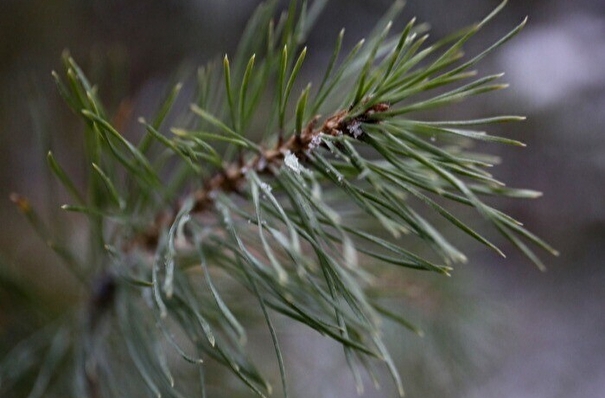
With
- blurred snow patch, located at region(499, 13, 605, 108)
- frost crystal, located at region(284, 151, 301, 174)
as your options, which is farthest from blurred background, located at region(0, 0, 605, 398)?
frost crystal, located at region(284, 151, 301, 174)

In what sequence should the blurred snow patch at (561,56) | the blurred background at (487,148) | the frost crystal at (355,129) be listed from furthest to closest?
the blurred snow patch at (561,56) → the blurred background at (487,148) → the frost crystal at (355,129)

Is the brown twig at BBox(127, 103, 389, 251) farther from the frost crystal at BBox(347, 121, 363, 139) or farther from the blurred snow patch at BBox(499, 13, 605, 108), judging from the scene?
the blurred snow patch at BBox(499, 13, 605, 108)

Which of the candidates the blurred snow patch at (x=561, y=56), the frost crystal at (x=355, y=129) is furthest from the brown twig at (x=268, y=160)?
the blurred snow patch at (x=561, y=56)

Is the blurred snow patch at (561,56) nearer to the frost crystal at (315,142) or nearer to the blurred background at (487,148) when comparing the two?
the blurred background at (487,148)

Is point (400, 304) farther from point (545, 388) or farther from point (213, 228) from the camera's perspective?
point (545, 388)

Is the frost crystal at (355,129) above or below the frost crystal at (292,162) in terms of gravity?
below

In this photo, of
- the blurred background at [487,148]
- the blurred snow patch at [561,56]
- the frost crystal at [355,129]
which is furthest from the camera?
the blurred snow patch at [561,56]
